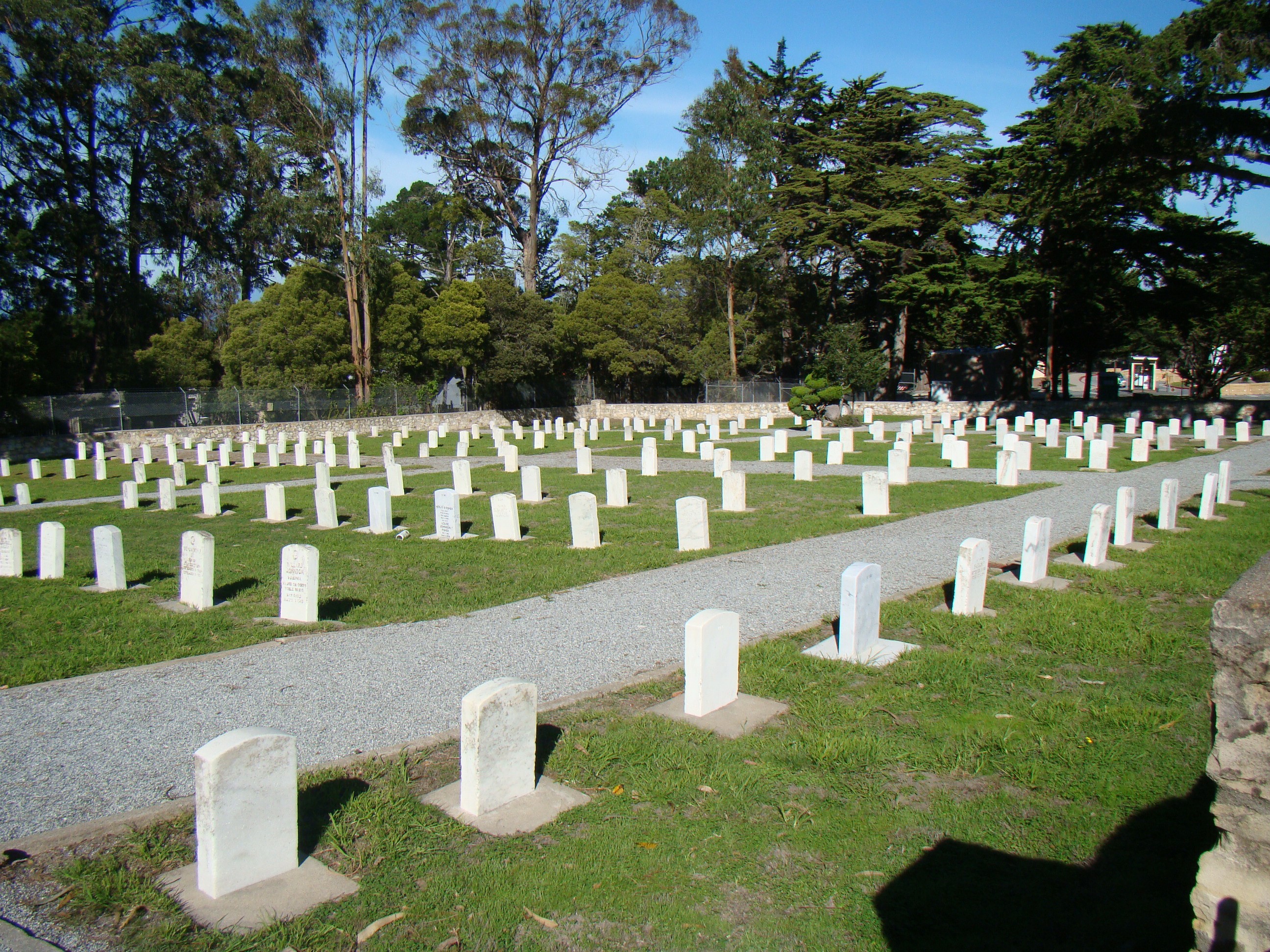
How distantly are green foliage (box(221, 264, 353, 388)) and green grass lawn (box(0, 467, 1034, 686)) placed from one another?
2194 centimetres

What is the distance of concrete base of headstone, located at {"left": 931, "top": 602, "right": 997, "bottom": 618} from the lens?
7215 millimetres

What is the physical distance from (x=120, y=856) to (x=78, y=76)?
4131 centimetres

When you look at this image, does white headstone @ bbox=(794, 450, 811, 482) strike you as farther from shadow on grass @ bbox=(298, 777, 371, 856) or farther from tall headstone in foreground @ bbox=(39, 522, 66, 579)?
shadow on grass @ bbox=(298, 777, 371, 856)

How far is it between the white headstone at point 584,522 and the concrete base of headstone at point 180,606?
4.14 m

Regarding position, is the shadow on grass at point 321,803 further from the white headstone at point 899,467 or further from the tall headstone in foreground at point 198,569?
the white headstone at point 899,467

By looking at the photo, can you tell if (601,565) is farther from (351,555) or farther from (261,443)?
(261,443)

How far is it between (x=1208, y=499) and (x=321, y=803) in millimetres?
12695

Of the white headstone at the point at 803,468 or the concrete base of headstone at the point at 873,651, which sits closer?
the concrete base of headstone at the point at 873,651

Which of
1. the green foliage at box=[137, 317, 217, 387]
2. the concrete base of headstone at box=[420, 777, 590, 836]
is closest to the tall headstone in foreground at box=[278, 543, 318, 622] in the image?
the concrete base of headstone at box=[420, 777, 590, 836]

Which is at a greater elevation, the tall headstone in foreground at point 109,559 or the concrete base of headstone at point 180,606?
the tall headstone in foreground at point 109,559

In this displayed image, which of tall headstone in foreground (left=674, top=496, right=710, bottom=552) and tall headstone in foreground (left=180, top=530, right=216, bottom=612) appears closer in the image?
tall headstone in foreground (left=180, top=530, right=216, bottom=612)

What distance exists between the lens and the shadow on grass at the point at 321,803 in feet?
12.6

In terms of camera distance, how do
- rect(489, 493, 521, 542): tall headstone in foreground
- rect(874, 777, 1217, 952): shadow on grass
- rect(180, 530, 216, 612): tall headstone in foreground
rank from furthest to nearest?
rect(489, 493, 521, 542): tall headstone in foreground → rect(180, 530, 216, 612): tall headstone in foreground → rect(874, 777, 1217, 952): shadow on grass

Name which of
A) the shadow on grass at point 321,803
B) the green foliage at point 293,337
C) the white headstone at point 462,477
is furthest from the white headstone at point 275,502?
the green foliage at point 293,337
